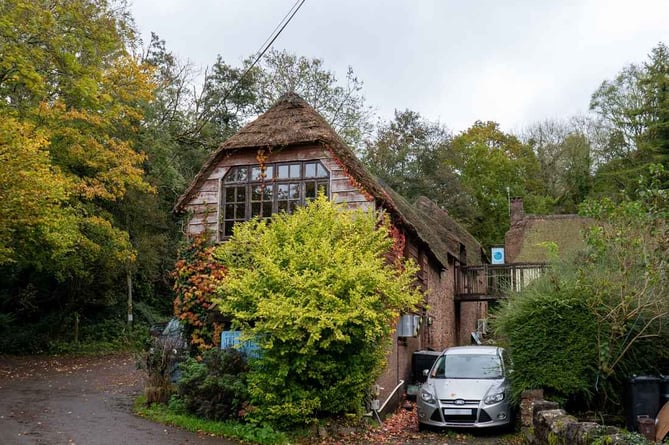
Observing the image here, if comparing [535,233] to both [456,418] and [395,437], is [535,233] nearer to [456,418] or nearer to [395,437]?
[456,418]

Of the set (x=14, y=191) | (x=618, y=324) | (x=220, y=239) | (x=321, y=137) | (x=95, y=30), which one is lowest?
(x=618, y=324)

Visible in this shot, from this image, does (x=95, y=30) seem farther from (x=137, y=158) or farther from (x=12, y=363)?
(x=12, y=363)

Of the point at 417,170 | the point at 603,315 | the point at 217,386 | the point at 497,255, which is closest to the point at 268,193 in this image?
the point at 217,386

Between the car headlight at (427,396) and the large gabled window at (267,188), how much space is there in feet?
19.4

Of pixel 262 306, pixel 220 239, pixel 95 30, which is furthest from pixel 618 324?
pixel 95 30

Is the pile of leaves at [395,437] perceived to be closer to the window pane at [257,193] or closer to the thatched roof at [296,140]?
the thatched roof at [296,140]

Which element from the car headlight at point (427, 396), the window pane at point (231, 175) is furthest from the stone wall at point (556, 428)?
the window pane at point (231, 175)

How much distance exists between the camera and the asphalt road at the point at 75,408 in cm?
1097

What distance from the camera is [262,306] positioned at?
36.9 feet

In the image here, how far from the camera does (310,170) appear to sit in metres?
17.0

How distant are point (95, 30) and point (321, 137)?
9.62 metres

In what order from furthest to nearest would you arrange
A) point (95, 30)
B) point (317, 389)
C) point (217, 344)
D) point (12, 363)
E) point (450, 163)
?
point (450, 163), point (12, 363), point (95, 30), point (217, 344), point (317, 389)

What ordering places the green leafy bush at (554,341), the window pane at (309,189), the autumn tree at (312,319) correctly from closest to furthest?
1. the autumn tree at (312,319)
2. the green leafy bush at (554,341)
3. the window pane at (309,189)

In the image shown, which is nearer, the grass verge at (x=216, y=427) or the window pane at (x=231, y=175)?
the grass verge at (x=216, y=427)
